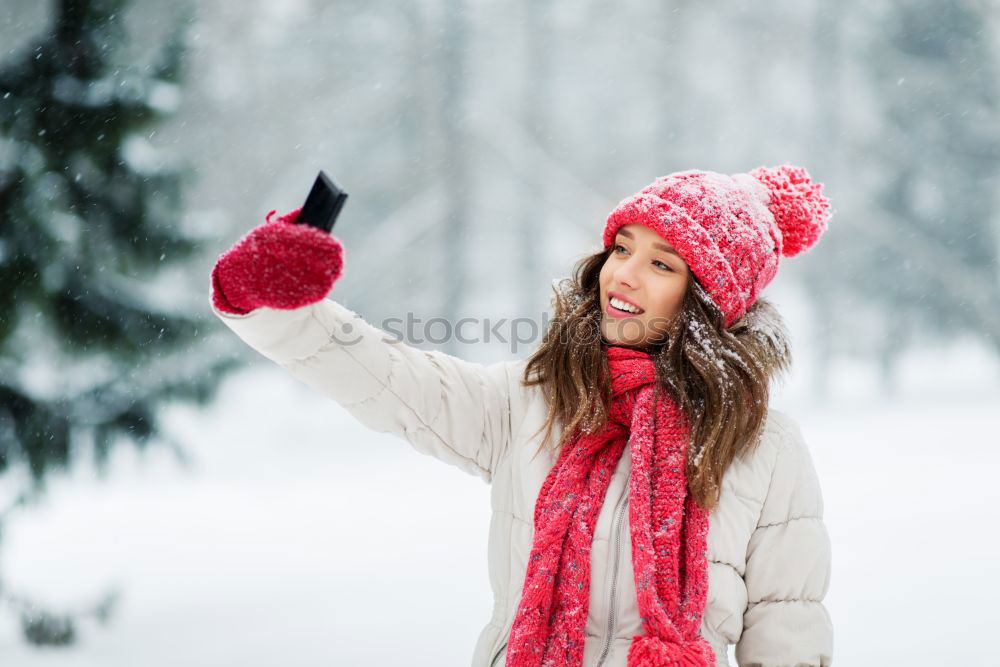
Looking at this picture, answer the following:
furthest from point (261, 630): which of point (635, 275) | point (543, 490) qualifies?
point (635, 275)

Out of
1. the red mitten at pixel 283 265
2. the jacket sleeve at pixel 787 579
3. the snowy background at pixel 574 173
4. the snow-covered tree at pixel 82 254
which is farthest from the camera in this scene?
the snowy background at pixel 574 173

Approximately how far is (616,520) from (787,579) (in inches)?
14.3

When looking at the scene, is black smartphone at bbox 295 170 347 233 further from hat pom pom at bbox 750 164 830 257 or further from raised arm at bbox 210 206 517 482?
hat pom pom at bbox 750 164 830 257

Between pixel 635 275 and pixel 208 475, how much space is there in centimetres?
447

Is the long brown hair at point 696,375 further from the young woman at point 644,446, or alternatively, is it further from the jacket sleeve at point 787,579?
the jacket sleeve at point 787,579

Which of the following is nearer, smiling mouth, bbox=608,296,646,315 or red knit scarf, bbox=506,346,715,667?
red knit scarf, bbox=506,346,715,667

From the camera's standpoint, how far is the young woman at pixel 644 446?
1377 millimetres

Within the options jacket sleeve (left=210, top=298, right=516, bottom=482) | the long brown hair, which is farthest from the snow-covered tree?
the long brown hair

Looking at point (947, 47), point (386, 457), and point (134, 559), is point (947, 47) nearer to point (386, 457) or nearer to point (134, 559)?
point (386, 457)

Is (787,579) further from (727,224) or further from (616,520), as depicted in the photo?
(727,224)

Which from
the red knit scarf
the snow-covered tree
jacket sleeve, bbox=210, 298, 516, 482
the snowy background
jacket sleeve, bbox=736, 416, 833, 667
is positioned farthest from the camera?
the snowy background

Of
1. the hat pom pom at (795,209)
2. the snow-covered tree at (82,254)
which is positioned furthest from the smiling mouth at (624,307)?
the snow-covered tree at (82,254)

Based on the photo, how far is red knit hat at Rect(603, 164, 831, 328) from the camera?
1.48m

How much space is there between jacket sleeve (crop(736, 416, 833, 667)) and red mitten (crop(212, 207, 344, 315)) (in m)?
1.00
